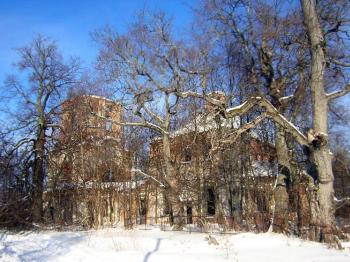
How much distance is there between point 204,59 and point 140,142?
32.7ft

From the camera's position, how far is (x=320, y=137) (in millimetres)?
15047

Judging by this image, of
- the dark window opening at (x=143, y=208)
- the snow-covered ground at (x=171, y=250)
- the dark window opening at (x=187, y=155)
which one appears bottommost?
the snow-covered ground at (x=171, y=250)

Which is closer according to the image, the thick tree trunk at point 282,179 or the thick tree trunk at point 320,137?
the thick tree trunk at point 320,137

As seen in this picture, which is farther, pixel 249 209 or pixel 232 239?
pixel 249 209

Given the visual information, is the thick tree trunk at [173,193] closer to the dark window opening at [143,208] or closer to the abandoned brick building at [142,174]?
the abandoned brick building at [142,174]

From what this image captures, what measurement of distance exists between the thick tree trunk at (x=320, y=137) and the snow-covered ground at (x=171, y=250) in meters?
1.78

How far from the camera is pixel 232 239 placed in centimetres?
1424

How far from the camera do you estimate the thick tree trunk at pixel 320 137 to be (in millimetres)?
15097

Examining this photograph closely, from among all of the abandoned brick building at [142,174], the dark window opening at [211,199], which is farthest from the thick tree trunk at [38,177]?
the dark window opening at [211,199]

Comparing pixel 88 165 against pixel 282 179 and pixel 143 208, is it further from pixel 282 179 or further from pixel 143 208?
pixel 282 179

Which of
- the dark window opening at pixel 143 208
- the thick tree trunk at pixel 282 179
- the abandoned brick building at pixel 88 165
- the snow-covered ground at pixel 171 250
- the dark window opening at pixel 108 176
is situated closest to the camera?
the snow-covered ground at pixel 171 250

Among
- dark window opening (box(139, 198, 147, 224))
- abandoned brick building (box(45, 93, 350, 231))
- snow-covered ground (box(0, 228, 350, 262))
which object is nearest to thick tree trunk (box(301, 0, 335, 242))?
snow-covered ground (box(0, 228, 350, 262))

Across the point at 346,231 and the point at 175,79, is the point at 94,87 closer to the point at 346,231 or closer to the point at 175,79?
the point at 175,79

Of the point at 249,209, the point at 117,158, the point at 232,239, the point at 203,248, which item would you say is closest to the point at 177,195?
the point at 249,209
